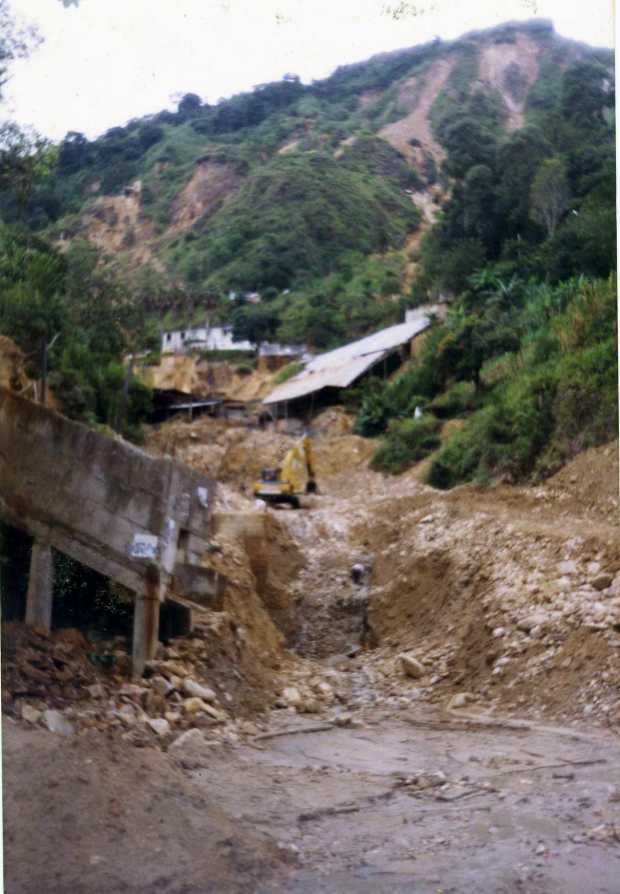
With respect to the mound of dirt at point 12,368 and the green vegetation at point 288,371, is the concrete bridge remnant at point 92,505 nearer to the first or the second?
the mound of dirt at point 12,368

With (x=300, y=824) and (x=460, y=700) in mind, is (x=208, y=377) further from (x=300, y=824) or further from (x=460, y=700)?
(x=300, y=824)

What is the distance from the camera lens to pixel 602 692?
370cm

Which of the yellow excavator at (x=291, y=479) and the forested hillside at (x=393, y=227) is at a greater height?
the forested hillside at (x=393, y=227)

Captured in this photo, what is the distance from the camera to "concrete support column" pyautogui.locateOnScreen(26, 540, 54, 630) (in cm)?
324

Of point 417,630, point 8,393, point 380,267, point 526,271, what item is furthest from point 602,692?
point 8,393

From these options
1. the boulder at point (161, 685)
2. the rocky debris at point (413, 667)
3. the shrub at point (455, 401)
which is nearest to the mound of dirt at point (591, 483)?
the shrub at point (455, 401)

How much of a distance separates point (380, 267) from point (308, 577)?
8.22ft

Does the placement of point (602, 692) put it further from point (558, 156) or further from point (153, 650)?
point (558, 156)

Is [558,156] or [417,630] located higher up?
[558,156]

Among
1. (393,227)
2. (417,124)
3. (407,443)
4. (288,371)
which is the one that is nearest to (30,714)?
(288,371)

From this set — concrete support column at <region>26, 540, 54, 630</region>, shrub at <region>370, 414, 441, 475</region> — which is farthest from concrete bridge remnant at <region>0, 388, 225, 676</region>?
shrub at <region>370, 414, 441, 475</region>

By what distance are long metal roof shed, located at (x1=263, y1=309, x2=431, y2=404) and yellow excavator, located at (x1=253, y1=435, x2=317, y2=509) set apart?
0.73m

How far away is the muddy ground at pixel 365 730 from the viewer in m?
2.70

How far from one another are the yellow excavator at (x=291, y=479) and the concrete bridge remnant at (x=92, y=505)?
6.63ft
